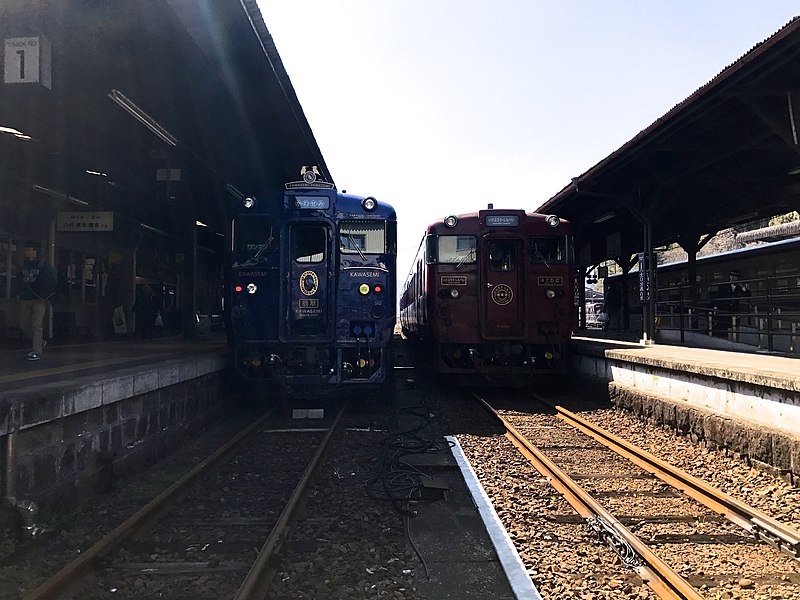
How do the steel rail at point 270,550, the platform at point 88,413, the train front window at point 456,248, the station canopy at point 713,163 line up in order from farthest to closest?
the train front window at point 456,248
the station canopy at point 713,163
the platform at point 88,413
the steel rail at point 270,550

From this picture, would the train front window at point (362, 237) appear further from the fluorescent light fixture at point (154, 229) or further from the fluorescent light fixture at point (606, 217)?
the fluorescent light fixture at point (154, 229)

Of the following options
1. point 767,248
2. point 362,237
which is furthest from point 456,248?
point 767,248

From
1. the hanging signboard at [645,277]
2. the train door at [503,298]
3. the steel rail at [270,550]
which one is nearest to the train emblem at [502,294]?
the train door at [503,298]

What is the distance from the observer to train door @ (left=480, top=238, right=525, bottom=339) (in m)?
10.6

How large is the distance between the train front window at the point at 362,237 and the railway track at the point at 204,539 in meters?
3.60

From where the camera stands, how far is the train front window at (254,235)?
9.20 metres

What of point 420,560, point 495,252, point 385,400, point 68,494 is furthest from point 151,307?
point 420,560

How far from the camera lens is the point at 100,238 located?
579 inches

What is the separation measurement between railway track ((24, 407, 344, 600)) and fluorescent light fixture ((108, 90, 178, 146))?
526cm

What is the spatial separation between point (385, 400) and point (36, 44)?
24.6ft

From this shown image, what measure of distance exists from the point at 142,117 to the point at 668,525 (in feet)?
29.6

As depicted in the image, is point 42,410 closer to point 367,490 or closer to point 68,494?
point 68,494

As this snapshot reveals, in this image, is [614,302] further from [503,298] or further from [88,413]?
[88,413]

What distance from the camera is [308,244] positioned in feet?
30.3
